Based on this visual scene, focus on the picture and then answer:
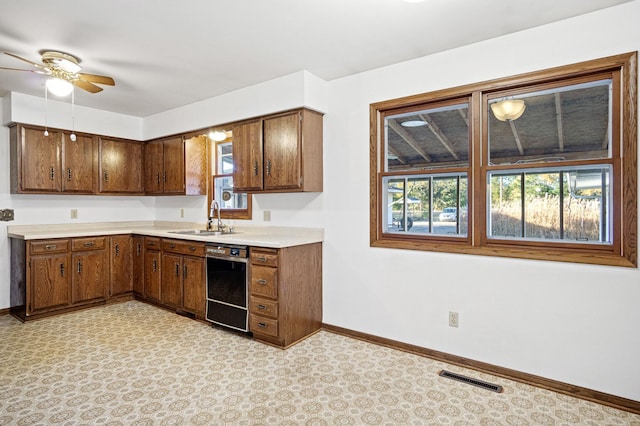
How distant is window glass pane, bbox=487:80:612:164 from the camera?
7.97ft

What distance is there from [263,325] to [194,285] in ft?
3.56

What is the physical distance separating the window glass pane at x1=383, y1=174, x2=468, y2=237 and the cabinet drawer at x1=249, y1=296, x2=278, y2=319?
4.11ft

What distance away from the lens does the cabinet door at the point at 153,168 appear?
16.2ft

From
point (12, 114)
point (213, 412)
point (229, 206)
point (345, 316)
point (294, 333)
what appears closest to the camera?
point (213, 412)

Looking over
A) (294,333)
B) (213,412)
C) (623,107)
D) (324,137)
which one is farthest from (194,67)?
(623,107)

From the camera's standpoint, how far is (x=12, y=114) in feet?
13.0

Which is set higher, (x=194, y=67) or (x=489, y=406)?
(x=194, y=67)

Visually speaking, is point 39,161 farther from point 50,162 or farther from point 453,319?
point 453,319

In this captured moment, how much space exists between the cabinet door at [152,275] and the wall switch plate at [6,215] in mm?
1539

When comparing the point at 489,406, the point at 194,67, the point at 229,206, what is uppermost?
the point at 194,67

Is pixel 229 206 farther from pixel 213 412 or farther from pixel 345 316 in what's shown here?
pixel 213 412

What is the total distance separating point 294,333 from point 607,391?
90.3 inches

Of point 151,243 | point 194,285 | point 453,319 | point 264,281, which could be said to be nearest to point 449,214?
point 453,319

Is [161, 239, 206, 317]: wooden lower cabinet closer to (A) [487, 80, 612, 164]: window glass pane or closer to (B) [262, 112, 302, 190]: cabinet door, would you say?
(B) [262, 112, 302, 190]: cabinet door
